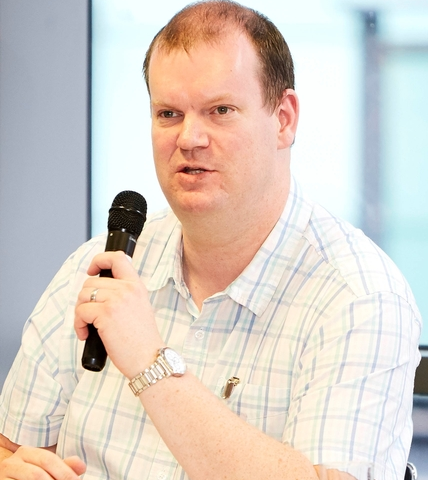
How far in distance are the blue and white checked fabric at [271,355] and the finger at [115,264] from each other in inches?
11.7

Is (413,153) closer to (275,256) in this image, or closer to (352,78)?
(352,78)

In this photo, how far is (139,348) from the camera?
1244 mm

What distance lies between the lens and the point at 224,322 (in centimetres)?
152

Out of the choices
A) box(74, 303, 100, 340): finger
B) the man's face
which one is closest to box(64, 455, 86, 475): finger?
box(74, 303, 100, 340): finger

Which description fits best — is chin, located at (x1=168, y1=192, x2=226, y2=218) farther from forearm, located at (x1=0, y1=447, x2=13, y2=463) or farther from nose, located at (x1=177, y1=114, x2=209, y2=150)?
forearm, located at (x1=0, y1=447, x2=13, y2=463)

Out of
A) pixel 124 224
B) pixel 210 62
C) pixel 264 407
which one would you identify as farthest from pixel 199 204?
pixel 264 407

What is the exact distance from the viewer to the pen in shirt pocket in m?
1.42

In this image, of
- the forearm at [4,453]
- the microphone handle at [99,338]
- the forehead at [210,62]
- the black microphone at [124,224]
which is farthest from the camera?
the forearm at [4,453]

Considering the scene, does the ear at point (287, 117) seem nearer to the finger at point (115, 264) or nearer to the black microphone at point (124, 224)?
the black microphone at point (124, 224)

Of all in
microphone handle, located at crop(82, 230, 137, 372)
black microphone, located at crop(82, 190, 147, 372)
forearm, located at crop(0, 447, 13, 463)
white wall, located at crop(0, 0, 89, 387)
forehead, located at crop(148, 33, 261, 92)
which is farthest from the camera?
white wall, located at crop(0, 0, 89, 387)

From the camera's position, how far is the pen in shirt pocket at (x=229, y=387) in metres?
1.42

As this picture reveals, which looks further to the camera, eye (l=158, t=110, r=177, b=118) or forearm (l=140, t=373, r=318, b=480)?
eye (l=158, t=110, r=177, b=118)

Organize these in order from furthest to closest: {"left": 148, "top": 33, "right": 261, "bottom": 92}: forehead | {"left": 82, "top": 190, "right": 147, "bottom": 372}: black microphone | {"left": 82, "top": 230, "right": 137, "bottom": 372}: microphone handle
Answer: {"left": 148, "top": 33, "right": 261, "bottom": 92}: forehead → {"left": 82, "top": 190, "right": 147, "bottom": 372}: black microphone → {"left": 82, "top": 230, "right": 137, "bottom": 372}: microphone handle

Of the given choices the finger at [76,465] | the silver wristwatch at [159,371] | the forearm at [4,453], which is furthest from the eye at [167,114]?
the forearm at [4,453]
